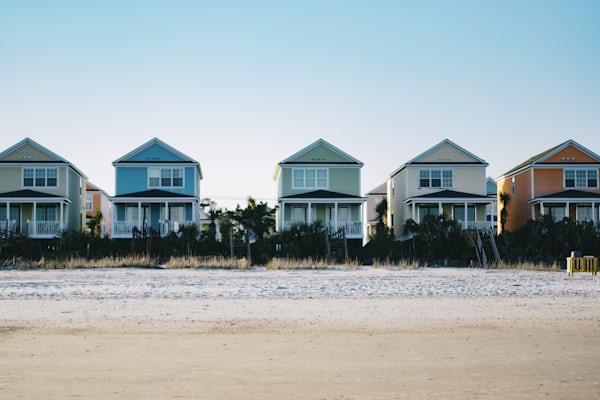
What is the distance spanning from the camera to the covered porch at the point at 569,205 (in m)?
46.8

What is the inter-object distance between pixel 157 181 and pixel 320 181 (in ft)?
34.0

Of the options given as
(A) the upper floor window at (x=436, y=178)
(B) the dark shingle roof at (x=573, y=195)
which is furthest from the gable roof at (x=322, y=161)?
(B) the dark shingle roof at (x=573, y=195)

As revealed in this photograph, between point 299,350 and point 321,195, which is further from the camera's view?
point 321,195

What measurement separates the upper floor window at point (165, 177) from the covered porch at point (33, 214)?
5.43m

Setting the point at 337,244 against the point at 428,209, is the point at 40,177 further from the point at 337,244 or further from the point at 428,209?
the point at 428,209

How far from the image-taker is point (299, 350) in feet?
39.4

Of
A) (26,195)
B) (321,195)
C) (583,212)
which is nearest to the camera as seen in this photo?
(26,195)

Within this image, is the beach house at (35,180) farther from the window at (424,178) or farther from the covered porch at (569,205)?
the covered porch at (569,205)

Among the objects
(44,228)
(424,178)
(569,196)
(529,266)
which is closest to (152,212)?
(44,228)

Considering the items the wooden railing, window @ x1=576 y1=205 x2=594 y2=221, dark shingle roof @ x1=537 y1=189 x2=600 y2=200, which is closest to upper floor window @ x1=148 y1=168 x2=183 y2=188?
dark shingle roof @ x1=537 y1=189 x2=600 y2=200

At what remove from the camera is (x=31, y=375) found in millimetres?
10203

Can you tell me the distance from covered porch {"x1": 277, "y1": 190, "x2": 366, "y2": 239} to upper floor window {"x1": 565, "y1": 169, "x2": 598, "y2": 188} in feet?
45.4

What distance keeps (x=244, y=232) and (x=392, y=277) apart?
14729 millimetres

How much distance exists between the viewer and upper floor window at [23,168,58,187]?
4791 cm
